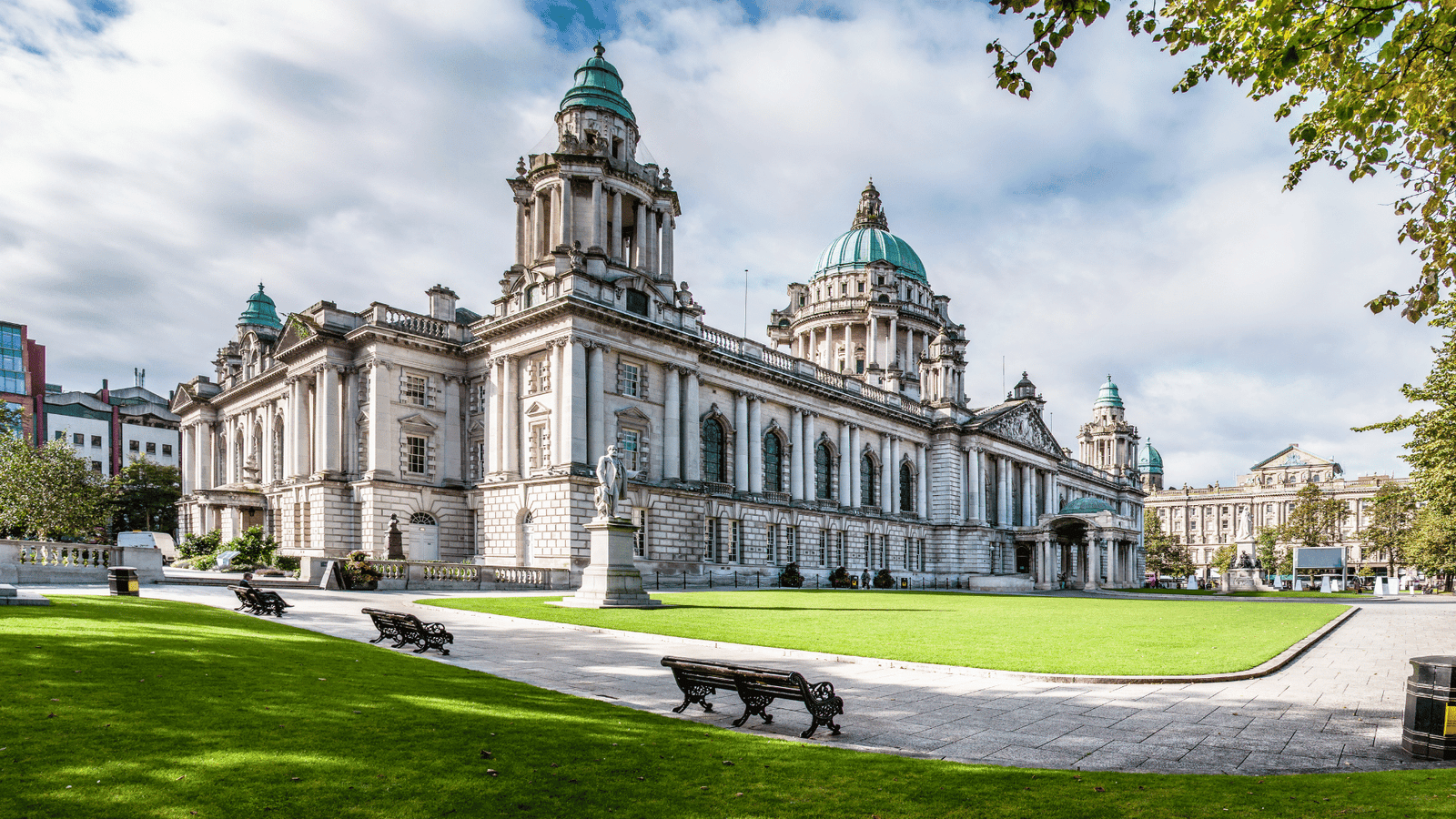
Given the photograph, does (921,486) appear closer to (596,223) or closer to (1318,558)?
(596,223)

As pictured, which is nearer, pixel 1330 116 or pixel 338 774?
pixel 338 774

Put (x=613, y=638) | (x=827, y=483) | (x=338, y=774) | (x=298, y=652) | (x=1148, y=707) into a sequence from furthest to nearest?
(x=827, y=483) < (x=613, y=638) < (x=298, y=652) < (x=1148, y=707) < (x=338, y=774)

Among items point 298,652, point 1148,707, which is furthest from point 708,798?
point 298,652

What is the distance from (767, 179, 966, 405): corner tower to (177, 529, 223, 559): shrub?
2026 inches

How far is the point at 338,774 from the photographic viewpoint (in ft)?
22.2

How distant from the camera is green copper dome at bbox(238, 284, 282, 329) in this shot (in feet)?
232

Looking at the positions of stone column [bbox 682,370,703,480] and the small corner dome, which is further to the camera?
the small corner dome

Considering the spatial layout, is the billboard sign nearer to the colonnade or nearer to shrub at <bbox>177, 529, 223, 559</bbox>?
the colonnade

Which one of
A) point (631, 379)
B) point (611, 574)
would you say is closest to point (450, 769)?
point (611, 574)

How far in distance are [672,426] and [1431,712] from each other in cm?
3819

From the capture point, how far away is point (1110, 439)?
11031 cm

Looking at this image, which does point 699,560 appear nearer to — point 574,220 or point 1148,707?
point 574,220

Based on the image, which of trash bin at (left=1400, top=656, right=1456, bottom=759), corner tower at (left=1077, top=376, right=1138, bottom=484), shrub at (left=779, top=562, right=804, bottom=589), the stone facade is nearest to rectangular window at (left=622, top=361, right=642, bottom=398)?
shrub at (left=779, top=562, right=804, bottom=589)

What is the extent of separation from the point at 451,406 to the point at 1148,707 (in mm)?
42253
